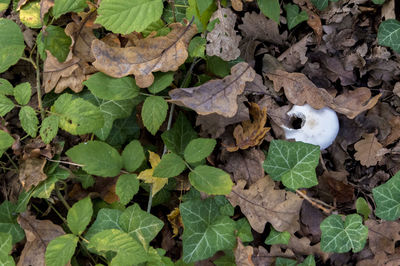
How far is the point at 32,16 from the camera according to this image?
2.30 meters

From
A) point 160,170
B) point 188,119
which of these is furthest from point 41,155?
point 188,119

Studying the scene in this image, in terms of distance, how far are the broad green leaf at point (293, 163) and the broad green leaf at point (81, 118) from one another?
98 cm

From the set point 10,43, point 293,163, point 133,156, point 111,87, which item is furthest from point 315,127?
point 10,43

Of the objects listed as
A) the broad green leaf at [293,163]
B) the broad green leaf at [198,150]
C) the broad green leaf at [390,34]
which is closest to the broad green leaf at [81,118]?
the broad green leaf at [198,150]

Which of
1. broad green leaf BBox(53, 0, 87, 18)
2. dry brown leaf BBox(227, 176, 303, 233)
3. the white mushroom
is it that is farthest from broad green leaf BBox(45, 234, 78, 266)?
the white mushroom

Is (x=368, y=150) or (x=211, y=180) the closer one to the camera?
→ (x=211, y=180)

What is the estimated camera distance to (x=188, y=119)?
2373 millimetres

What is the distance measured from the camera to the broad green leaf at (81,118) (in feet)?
6.53

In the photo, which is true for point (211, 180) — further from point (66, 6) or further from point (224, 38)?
point (66, 6)

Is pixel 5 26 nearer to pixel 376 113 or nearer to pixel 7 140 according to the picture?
pixel 7 140

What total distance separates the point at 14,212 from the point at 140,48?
1221 millimetres

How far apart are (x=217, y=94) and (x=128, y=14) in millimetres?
665

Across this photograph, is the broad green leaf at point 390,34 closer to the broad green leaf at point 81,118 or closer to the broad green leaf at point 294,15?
the broad green leaf at point 294,15

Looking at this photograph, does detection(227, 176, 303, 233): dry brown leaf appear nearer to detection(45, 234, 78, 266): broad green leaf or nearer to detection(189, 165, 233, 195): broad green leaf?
detection(189, 165, 233, 195): broad green leaf
